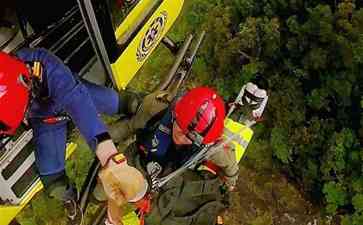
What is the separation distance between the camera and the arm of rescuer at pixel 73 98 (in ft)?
11.2

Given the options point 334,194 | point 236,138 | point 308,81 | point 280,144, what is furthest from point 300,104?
point 236,138

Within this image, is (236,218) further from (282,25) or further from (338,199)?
(282,25)

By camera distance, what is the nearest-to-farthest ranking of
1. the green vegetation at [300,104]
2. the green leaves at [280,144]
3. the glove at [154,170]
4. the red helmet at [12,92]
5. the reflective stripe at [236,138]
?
1. the red helmet at [12,92]
2. the glove at [154,170]
3. the reflective stripe at [236,138]
4. the green vegetation at [300,104]
5. the green leaves at [280,144]

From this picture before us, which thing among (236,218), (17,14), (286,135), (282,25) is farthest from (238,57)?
(17,14)

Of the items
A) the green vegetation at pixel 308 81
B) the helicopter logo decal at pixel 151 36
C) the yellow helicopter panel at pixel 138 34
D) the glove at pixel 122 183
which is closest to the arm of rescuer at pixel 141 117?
the yellow helicopter panel at pixel 138 34

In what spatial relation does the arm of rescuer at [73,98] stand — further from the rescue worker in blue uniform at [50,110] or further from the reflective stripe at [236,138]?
the reflective stripe at [236,138]

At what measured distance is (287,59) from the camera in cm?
530

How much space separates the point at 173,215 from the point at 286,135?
1.75 metres

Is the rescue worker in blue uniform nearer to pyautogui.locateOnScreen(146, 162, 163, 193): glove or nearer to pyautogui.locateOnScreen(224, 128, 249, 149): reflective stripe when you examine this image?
pyautogui.locateOnScreen(146, 162, 163, 193): glove

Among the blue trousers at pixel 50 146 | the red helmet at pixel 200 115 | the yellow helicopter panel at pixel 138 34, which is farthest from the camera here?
the yellow helicopter panel at pixel 138 34

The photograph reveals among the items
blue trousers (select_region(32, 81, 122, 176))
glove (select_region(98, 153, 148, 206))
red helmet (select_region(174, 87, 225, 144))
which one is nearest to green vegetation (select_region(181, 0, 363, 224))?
red helmet (select_region(174, 87, 225, 144))

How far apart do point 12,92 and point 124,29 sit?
131 centimetres

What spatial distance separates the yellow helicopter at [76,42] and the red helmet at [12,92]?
57 cm

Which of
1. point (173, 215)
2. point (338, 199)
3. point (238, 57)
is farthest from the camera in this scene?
point (238, 57)
